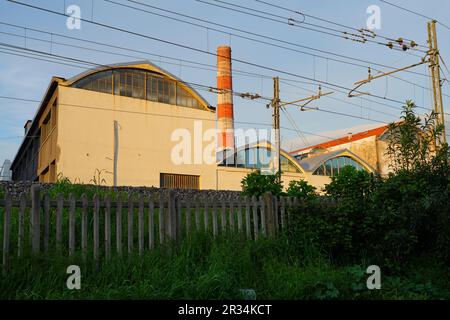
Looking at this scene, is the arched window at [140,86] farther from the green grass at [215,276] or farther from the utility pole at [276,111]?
the green grass at [215,276]

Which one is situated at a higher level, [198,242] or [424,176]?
[424,176]

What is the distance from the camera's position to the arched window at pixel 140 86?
27141 millimetres

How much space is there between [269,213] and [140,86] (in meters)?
22.0

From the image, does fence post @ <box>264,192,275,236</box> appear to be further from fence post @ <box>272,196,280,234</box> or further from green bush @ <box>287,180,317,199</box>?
green bush @ <box>287,180,317,199</box>

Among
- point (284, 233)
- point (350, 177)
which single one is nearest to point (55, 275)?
point (284, 233)

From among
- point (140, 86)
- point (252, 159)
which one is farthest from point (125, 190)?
point (252, 159)

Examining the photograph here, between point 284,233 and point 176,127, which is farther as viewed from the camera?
point 176,127

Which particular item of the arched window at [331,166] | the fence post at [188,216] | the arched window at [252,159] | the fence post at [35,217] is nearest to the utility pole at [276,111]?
the arched window at [252,159]

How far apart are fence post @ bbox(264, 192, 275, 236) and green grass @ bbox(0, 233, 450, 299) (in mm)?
764

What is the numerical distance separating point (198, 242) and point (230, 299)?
5.24 ft

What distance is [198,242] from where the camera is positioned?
7.09 meters

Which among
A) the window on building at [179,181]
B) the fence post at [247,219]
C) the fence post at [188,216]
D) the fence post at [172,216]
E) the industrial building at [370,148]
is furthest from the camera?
the industrial building at [370,148]
